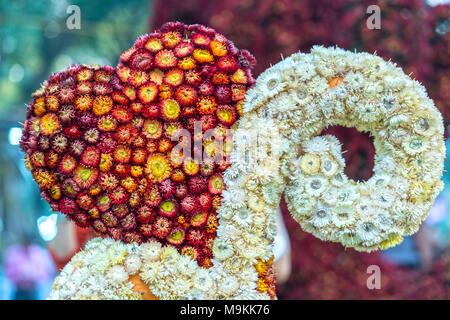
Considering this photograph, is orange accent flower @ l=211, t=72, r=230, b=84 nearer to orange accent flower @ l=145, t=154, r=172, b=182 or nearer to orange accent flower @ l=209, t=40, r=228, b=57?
orange accent flower @ l=209, t=40, r=228, b=57

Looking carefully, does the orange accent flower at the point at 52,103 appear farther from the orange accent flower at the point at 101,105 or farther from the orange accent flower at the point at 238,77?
the orange accent flower at the point at 238,77

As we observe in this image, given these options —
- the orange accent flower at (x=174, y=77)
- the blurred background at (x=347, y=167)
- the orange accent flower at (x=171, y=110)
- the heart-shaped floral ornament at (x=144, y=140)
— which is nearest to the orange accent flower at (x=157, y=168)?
the heart-shaped floral ornament at (x=144, y=140)

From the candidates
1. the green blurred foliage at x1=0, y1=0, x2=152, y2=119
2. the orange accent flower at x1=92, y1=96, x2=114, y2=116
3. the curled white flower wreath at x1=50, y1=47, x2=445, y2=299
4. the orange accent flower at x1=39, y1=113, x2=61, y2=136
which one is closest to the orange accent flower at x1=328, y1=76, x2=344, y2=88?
the curled white flower wreath at x1=50, y1=47, x2=445, y2=299

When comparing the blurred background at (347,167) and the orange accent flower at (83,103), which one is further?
the blurred background at (347,167)

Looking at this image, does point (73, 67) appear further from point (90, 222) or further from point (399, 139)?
point (399, 139)

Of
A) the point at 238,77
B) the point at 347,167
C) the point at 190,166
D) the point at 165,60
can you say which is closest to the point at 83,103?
the point at 165,60

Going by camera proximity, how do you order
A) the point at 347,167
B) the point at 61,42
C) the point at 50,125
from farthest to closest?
the point at 61,42 → the point at 347,167 → the point at 50,125

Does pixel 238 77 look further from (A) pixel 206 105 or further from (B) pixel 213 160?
(B) pixel 213 160
